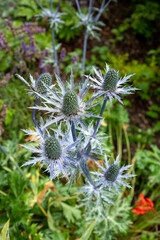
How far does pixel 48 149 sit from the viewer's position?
101 centimetres

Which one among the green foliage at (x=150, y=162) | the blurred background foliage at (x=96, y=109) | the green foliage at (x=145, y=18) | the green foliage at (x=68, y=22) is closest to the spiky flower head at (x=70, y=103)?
the blurred background foliage at (x=96, y=109)

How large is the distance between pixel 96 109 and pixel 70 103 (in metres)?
0.83

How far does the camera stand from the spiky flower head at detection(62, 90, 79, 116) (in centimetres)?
96

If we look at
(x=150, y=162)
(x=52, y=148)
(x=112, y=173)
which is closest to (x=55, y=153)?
(x=52, y=148)

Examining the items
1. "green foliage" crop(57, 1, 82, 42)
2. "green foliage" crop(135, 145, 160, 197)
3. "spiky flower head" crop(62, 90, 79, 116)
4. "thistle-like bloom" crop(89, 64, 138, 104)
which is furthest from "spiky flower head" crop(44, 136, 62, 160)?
"green foliage" crop(57, 1, 82, 42)

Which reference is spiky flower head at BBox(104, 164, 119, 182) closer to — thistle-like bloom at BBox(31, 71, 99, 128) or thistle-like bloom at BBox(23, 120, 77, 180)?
thistle-like bloom at BBox(23, 120, 77, 180)

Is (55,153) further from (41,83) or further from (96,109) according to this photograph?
(96,109)

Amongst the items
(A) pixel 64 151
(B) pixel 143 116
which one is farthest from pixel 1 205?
(B) pixel 143 116

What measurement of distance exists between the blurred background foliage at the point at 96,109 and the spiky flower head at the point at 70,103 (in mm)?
233

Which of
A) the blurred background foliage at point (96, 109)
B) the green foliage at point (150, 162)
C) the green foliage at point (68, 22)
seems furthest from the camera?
the green foliage at point (68, 22)

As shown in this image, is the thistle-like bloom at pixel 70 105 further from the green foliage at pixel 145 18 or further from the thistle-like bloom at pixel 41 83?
the green foliage at pixel 145 18

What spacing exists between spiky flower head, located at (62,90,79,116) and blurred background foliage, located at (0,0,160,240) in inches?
9.2

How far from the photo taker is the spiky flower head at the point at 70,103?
961mm

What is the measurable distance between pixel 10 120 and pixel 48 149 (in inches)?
46.7
